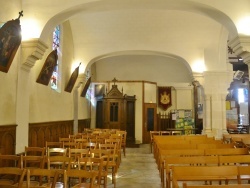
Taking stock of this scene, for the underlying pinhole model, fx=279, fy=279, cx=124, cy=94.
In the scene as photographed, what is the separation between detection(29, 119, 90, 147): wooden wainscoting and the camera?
662 cm

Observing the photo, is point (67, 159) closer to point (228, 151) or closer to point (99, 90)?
point (228, 151)

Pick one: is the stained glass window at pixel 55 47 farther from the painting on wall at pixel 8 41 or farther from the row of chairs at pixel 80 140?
the painting on wall at pixel 8 41

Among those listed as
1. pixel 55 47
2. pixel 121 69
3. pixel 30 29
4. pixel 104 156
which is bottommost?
pixel 104 156

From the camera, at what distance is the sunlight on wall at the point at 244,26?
5.41 meters

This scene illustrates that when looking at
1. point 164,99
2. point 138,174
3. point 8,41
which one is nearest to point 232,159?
point 138,174

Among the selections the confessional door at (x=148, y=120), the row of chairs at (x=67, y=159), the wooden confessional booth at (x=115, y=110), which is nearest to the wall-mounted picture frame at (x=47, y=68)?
the row of chairs at (x=67, y=159)

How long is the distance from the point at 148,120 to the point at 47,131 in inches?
280

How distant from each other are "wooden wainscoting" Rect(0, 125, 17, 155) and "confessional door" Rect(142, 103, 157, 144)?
9031 mm

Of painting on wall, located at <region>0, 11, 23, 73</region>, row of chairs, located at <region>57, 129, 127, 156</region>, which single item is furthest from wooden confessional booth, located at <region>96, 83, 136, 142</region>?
painting on wall, located at <region>0, 11, 23, 73</region>

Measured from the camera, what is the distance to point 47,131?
7.54 metres

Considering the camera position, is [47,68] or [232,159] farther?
[47,68]

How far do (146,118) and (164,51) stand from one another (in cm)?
451

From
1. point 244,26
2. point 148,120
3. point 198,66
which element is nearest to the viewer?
point 244,26

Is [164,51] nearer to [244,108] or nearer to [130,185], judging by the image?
[130,185]
